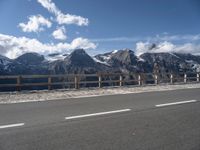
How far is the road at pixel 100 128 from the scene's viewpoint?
19.0ft

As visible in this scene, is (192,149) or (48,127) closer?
(192,149)

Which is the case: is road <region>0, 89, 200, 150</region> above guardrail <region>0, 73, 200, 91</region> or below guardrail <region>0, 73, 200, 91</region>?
below

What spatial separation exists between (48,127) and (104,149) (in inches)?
91.3

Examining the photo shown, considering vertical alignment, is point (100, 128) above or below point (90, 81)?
below

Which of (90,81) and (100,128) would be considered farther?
(90,81)

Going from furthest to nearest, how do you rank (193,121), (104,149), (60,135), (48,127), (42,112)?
(42,112)
(193,121)
(48,127)
(60,135)
(104,149)

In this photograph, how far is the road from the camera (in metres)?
5.78

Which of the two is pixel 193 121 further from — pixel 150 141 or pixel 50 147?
pixel 50 147

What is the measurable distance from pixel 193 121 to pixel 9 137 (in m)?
5.00

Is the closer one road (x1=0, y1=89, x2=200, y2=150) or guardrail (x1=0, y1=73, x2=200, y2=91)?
road (x1=0, y1=89, x2=200, y2=150)

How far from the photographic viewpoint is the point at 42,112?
959 centimetres

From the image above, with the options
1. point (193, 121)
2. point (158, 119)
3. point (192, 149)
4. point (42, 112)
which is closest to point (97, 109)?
point (42, 112)

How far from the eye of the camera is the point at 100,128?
283 inches

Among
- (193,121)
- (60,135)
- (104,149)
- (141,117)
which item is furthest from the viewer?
(141,117)
